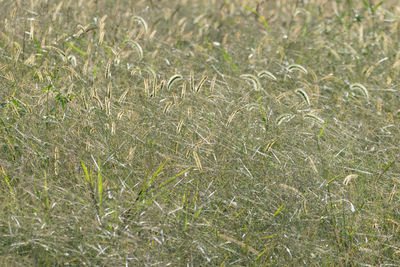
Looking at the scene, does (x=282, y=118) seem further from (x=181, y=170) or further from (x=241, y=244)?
(x=241, y=244)

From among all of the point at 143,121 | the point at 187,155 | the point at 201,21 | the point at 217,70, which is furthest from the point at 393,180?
the point at 201,21

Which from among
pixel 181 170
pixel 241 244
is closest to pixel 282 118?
pixel 181 170

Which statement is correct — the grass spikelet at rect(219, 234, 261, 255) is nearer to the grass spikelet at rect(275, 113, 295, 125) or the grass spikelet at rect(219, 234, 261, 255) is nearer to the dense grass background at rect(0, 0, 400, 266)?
the dense grass background at rect(0, 0, 400, 266)

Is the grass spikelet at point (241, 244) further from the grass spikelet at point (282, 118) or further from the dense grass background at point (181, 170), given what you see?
the grass spikelet at point (282, 118)

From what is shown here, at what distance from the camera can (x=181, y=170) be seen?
2.57 m

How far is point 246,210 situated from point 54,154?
798mm

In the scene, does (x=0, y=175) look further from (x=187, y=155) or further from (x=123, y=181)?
(x=187, y=155)

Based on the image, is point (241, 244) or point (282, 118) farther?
point (282, 118)

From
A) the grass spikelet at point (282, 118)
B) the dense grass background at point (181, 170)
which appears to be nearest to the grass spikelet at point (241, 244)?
the dense grass background at point (181, 170)

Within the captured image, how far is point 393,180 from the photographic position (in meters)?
2.67

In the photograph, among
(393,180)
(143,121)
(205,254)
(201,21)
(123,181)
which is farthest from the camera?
(201,21)

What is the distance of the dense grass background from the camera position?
7.23 ft

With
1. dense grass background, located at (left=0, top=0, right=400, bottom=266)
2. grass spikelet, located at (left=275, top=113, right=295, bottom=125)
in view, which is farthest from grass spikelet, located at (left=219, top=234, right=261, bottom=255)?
grass spikelet, located at (left=275, top=113, right=295, bottom=125)

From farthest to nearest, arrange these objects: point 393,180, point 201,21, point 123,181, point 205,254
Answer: point 201,21, point 393,180, point 123,181, point 205,254
